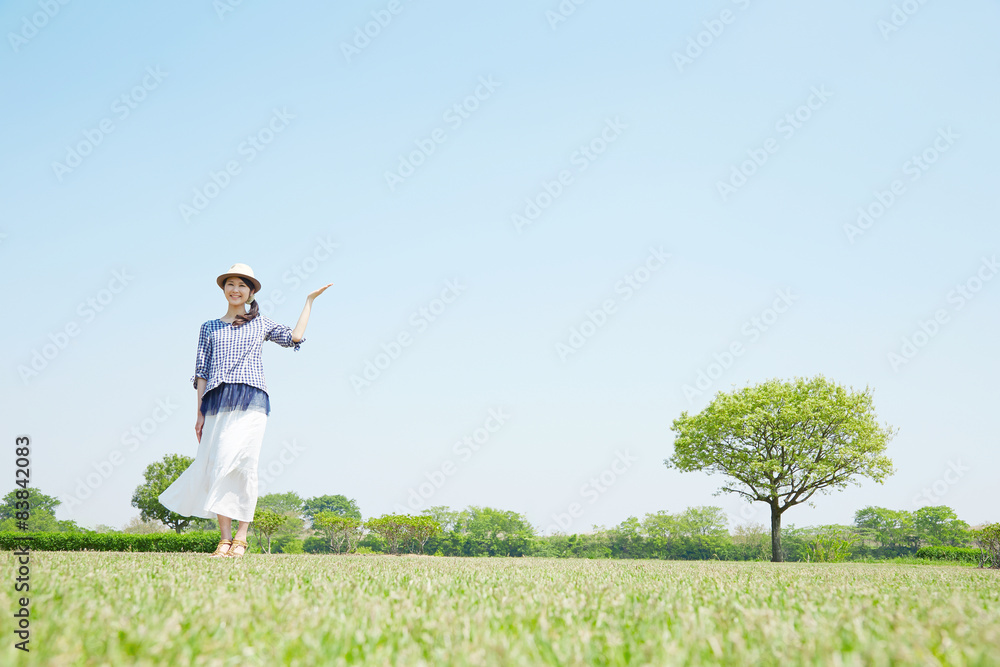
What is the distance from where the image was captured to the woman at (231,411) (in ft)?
21.7

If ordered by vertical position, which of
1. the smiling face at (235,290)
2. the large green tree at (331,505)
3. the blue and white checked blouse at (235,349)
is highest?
the smiling face at (235,290)

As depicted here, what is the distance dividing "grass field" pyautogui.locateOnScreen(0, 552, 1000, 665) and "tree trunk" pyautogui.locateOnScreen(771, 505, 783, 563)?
2256cm

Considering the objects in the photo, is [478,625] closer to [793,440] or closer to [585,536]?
[793,440]

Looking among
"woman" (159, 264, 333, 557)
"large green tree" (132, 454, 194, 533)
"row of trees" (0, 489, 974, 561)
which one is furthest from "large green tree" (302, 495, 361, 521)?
"woman" (159, 264, 333, 557)

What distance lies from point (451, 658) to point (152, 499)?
1486 inches

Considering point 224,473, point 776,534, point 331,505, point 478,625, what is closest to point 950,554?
point 776,534

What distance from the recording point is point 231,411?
680 centimetres

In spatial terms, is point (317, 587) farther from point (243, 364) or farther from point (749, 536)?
point (749, 536)

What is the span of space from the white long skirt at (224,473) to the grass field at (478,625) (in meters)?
2.73

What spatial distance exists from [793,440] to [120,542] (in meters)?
24.0

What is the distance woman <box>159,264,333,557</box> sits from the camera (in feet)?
21.7

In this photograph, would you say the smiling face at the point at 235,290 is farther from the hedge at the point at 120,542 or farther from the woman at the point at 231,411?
the hedge at the point at 120,542

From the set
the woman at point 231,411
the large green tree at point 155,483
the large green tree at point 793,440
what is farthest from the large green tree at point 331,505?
the woman at point 231,411

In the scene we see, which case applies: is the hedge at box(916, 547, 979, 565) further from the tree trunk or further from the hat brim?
the hat brim
